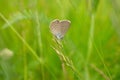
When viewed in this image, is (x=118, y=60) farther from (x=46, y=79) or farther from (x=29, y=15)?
(x=29, y=15)

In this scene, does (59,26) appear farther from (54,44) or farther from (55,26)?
(54,44)

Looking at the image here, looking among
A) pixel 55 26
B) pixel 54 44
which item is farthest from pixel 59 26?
pixel 54 44

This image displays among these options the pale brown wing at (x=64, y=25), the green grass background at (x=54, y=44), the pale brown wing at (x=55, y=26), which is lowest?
the pale brown wing at (x=64, y=25)

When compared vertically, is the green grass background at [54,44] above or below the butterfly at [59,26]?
above

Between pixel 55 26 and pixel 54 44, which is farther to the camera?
pixel 54 44

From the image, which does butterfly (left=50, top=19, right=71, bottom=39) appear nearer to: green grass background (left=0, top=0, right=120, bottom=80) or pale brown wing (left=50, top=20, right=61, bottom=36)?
pale brown wing (left=50, top=20, right=61, bottom=36)

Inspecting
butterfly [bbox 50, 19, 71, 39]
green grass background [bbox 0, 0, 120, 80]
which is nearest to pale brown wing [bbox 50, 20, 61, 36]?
butterfly [bbox 50, 19, 71, 39]

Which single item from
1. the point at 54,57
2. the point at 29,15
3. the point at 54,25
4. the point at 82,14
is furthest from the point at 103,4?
the point at 54,25

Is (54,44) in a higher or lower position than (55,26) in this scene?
higher

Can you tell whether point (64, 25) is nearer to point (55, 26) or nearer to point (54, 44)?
point (55, 26)

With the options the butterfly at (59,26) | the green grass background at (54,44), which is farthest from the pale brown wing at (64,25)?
the green grass background at (54,44)

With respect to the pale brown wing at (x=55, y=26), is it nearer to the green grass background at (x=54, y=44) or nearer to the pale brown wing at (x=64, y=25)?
the pale brown wing at (x=64, y=25)
